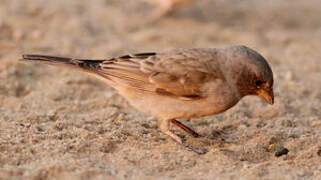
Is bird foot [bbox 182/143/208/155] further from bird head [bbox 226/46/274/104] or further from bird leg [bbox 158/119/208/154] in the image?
bird head [bbox 226/46/274/104]

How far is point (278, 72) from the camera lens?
862cm

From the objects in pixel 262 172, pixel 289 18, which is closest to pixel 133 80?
pixel 262 172

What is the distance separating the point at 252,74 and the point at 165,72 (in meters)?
0.97

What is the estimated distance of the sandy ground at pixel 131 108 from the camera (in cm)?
511

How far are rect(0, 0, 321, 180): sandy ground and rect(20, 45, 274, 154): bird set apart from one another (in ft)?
1.33

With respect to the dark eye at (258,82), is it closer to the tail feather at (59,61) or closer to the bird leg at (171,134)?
the bird leg at (171,134)

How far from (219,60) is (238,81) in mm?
347

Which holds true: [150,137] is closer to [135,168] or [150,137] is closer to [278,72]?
[135,168]

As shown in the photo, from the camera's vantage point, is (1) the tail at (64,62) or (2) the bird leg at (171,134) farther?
(1) the tail at (64,62)

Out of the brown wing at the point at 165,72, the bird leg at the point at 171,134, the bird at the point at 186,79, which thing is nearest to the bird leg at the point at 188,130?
the bird at the point at 186,79

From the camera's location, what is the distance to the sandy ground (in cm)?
511

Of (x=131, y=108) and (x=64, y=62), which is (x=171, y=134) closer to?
(x=131, y=108)

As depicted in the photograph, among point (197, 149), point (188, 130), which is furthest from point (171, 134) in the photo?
point (197, 149)

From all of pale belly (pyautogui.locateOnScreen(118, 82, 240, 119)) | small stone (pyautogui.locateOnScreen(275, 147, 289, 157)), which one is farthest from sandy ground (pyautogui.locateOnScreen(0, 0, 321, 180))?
pale belly (pyautogui.locateOnScreen(118, 82, 240, 119))
